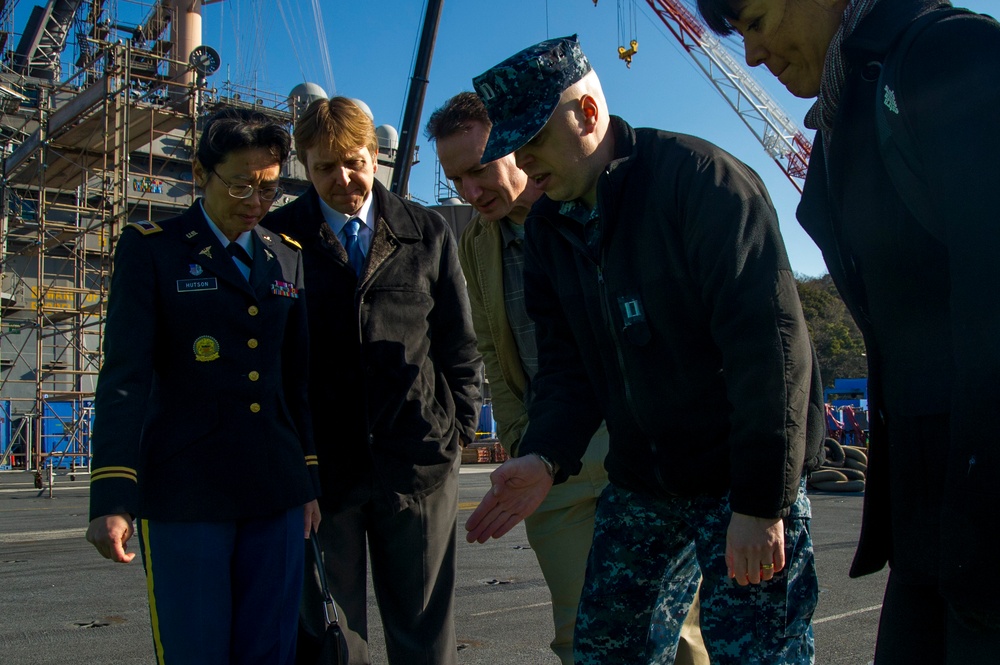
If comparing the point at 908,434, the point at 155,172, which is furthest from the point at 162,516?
the point at 155,172

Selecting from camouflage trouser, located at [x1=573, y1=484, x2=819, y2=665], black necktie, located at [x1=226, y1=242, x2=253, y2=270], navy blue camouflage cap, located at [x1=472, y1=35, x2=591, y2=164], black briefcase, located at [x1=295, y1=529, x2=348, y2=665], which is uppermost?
navy blue camouflage cap, located at [x1=472, y1=35, x2=591, y2=164]

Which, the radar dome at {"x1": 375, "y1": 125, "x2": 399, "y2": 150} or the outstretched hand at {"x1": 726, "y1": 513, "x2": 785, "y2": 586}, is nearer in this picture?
the outstretched hand at {"x1": 726, "y1": 513, "x2": 785, "y2": 586}

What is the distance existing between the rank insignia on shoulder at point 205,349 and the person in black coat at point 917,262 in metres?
1.56

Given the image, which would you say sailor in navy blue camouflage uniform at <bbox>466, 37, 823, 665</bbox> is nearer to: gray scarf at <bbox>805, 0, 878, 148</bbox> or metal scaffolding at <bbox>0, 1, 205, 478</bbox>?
gray scarf at <bbox>805, 0, 878, 148</bbox>

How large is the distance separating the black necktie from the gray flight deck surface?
64 cm

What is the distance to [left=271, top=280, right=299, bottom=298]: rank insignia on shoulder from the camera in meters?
2.70

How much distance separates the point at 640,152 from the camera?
2.28 meters

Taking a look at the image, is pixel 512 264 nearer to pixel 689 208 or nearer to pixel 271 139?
pixel 271 139

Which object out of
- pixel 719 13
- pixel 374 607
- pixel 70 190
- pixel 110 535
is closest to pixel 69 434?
pixel 70 190

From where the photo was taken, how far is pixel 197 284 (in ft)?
8.30

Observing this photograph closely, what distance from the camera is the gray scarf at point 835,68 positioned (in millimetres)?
1530

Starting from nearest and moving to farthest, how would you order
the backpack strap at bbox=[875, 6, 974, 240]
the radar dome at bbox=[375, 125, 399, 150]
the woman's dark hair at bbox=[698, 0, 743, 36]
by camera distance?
the backpack strap at bbox=[875, 6, 974, 240] < the woman's dark hair at bbox=[698, 0, 743, 36] < the radar dome at bbox=[375, 125, 399, 150]

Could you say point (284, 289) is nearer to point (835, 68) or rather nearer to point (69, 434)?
point (835, 68)

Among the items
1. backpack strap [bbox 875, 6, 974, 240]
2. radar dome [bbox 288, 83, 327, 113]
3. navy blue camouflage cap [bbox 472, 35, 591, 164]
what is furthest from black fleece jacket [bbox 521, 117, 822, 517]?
radar dome [bbox 288, 83, 327, 113]
